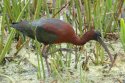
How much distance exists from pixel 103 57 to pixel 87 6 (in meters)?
0.36

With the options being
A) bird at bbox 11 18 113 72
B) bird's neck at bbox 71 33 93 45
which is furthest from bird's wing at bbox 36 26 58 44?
bird's neck at bbox 71 33 93 45

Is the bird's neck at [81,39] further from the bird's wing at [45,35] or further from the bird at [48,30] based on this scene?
the bird's wing at [45,35]

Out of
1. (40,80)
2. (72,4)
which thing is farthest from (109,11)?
(40,80)

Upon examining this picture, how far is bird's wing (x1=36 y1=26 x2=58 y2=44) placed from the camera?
2539mm

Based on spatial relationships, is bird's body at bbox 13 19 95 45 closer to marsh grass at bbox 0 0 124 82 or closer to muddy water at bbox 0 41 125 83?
marsh grass at bbox 0 0 124 82

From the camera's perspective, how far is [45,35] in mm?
2564

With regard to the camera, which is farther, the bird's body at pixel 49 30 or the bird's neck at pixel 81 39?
the bird's neck at pixel 81 39

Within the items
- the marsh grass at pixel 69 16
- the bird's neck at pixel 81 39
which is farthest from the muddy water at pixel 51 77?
the bird's neck at pixel 81 39

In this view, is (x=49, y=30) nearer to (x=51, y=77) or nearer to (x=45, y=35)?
(x=45, y=35)

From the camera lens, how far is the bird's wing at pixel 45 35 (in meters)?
2.54

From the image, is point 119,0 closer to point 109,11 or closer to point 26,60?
point 109,11

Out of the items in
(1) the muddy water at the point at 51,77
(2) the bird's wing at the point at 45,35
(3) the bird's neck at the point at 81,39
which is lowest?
(1) the muddy water at the point at 51,77

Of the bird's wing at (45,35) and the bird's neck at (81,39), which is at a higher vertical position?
the bird's wing at (45,35)

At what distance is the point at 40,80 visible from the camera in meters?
2.63
